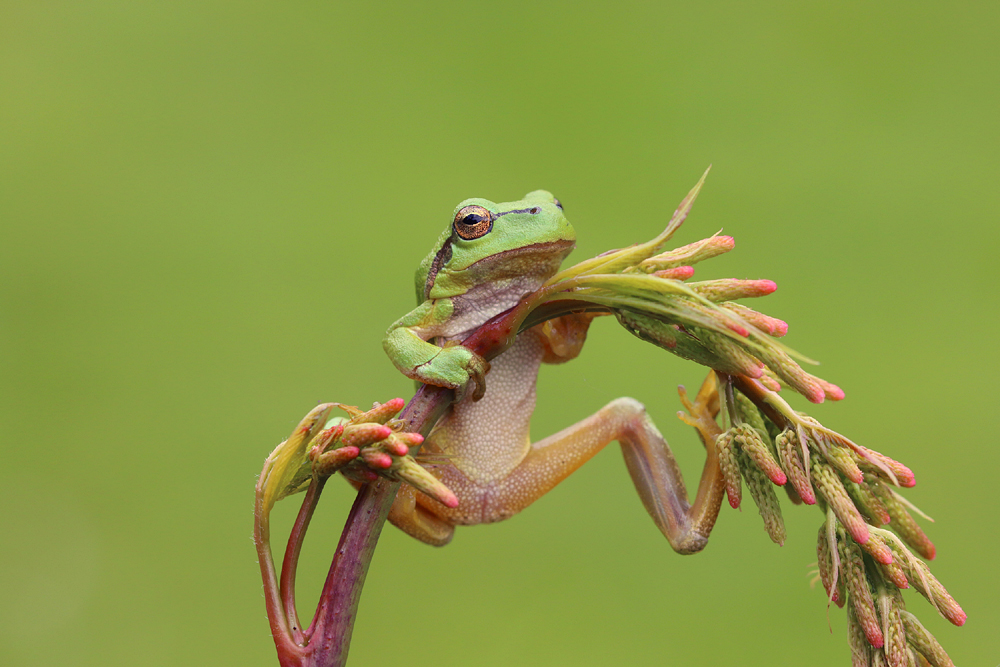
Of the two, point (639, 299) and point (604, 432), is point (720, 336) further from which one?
point (604, 432)

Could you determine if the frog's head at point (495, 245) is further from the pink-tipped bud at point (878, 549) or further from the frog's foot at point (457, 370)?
the pink-tipped bud at point (878, 549)

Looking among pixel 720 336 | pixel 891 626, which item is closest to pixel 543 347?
pixel 720 336

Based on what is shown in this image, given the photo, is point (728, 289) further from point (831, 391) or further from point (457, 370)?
point (457, 370)

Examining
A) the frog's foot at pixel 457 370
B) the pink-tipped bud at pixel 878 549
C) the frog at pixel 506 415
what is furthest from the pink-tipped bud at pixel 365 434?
the pink-tipped bud at pixel 878 549

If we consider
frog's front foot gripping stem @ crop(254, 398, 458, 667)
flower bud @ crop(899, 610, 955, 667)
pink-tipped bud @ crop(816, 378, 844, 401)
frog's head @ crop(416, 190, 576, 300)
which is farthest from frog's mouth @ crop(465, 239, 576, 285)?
flower bud @ crop(899, 610, 955, 667)

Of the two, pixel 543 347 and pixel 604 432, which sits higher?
pixel 543 347

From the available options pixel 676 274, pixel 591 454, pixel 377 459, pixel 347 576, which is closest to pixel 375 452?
pixel 377 459
